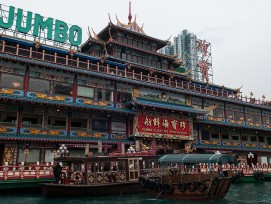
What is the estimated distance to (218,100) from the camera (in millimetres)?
38688

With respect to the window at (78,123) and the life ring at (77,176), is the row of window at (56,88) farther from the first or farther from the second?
the life ring at (77,176)

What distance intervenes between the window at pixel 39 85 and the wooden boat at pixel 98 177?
8.44 meters

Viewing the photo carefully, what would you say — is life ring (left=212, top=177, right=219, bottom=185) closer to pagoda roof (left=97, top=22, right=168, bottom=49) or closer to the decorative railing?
the decorative railing

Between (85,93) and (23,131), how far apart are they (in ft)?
22.7

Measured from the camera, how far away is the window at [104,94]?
94.4ft

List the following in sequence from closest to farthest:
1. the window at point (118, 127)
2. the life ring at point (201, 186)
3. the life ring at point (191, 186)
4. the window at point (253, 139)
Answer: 1. the life ring at point (201, 186)
2. the life ring at point (191, 186)
3. the window at point (118, 127)
4. the window at point (253, 139)

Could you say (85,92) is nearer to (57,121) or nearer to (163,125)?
(57,121)

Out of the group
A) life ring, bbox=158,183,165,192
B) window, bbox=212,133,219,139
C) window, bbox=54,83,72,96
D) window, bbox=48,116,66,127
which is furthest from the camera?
window, bbox=212,133,219,139

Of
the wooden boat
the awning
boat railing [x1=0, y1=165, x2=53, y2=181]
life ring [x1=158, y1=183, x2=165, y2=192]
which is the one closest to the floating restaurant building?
the awning

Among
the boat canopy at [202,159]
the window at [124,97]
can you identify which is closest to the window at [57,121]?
the window at [124,97]

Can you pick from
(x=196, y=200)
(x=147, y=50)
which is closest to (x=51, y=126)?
(x=196, y=200)

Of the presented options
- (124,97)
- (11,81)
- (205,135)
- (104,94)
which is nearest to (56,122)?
(11,81)

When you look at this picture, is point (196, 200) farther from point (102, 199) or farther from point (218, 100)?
point (218, 100)

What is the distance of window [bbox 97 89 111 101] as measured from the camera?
94.4 feet
